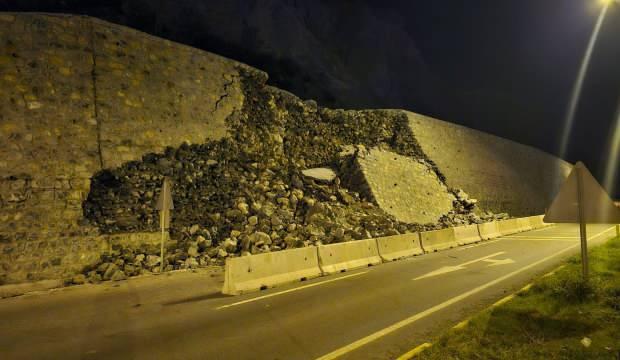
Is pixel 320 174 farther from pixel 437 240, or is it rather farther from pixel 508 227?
pixel 508 227

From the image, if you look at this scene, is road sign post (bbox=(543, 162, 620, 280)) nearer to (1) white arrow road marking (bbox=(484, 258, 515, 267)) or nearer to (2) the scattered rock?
(2) the scattered rock

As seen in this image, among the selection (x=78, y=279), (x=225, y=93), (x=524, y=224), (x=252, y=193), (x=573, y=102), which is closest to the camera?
(x=78, y=279)

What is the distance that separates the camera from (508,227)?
Result: 18.8 metres

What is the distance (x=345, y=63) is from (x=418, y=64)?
17.6m

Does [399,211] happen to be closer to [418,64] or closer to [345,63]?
[345,63]

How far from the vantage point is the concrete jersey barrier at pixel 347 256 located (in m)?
9.54

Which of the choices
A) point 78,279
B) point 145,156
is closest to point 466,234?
point 145,156

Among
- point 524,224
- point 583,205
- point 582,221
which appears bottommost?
point 524,224

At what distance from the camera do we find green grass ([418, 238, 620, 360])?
12.1 ft

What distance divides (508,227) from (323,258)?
13.5m

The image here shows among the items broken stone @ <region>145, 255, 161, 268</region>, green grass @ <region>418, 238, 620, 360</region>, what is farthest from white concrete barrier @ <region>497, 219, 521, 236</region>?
broken stone @ <region>145, 255, 161, 268</region>

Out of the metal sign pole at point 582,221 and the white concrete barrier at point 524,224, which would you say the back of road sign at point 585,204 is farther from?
Result: the white concrete barrier at point 524,224

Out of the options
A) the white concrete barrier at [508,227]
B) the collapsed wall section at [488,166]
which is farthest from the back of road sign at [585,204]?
the collapsed wall section at [488,166]

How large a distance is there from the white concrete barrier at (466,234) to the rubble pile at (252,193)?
220 centimetres
